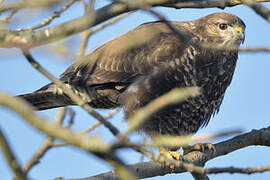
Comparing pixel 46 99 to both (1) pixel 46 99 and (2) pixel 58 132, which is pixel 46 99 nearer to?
(1) pixel 46 99

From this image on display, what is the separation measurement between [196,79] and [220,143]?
0.86 m

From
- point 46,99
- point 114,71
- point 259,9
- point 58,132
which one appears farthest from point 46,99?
point 58,132

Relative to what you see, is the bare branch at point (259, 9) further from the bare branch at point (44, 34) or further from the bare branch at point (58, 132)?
the bare branch at point (58, 132)

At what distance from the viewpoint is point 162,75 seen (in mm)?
5234

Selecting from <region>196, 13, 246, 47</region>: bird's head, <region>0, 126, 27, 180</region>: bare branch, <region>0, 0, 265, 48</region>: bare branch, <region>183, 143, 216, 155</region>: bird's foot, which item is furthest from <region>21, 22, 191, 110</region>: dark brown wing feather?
<region>0, 126, 27, 180</region>: bare branch

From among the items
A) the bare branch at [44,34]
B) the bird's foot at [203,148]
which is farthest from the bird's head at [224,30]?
the bare branch at [44,34]

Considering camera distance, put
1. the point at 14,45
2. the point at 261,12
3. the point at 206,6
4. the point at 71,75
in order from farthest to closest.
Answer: the point at 71,75
the point at 206,6
the point at 261,12
the point at 14,45

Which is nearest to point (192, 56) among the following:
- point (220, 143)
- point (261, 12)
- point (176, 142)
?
point (220, 143)

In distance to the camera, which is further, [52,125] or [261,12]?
[261,12]

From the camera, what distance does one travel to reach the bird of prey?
17.4ft

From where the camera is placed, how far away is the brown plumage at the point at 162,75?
5293mm

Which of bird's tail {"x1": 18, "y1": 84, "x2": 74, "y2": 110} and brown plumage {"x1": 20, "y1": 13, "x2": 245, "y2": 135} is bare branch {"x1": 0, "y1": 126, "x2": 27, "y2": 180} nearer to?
brown plumage {"x1": 20, "y1": 13, "x2": 245, "y2": 135}

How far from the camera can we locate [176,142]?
197 cm

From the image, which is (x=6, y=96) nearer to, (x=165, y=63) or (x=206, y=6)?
(x=206, y=6)
